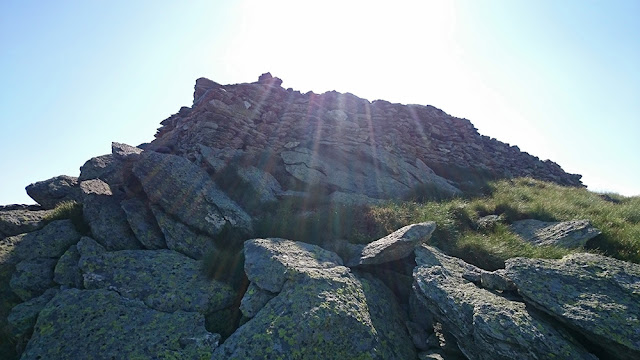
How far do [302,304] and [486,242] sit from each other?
21.5ft

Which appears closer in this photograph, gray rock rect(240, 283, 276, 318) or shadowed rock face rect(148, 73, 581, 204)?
gray rock rect(240, 283, 276, 318)

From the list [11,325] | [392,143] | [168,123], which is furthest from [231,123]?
[11,325]

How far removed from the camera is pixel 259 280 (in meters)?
7.30

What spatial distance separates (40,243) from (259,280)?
7394 millimetres

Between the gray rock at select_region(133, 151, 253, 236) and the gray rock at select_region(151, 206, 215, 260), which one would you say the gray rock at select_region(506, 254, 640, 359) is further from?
the gray rock at select_region(151, 206, 215, 260)

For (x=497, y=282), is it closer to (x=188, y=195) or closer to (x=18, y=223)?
(x=188, y=195)

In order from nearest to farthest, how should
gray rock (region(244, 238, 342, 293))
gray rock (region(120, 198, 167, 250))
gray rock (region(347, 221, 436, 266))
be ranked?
gray rock (region(244, 238, 342, 293)) → gray rock (region(347, 221, 436, 266)) → gray rock (region(120, 198, 167, 250))

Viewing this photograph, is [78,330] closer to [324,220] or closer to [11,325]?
[11,325]

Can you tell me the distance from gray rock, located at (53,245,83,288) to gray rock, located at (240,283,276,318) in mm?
4565

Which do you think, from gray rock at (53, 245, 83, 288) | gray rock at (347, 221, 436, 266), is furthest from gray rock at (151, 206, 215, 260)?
gray rock at (347, 221, 436, 266)

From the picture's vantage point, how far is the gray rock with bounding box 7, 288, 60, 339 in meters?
6.89

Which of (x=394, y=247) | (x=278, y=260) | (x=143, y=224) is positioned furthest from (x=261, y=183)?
(x=394, y=247)

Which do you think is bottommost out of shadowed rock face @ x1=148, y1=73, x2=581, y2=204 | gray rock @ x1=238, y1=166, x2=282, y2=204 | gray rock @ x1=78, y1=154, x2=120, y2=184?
gray rock @ x1=78, y1=154, x2=120, y2=184

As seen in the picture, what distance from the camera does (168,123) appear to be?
2172cm
